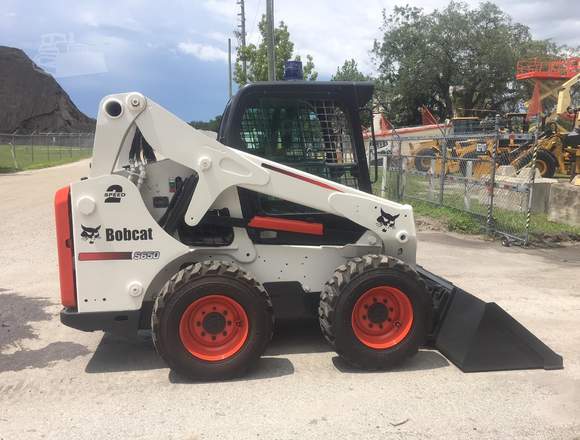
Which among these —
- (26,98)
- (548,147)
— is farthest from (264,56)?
(26,98)

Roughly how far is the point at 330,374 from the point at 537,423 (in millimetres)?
1480

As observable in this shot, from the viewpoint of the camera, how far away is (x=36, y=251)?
8.74 m

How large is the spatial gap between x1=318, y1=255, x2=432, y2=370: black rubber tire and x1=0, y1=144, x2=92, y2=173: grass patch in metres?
25.8

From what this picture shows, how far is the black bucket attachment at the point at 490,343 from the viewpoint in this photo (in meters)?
4.14

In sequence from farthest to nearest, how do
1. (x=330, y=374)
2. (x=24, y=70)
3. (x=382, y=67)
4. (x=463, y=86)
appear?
(x=24, y=70), (x=382, y=67), (x=463, y=86), (x=330, y=374)

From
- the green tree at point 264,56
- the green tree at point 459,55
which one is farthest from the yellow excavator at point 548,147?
the green tree at point 459,55

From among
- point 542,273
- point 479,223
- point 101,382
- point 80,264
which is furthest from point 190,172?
point 479,223

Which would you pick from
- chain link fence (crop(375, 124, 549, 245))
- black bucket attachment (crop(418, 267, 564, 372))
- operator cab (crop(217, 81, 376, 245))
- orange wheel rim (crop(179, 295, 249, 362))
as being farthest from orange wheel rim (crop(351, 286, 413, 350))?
chain link fence (crop(375, 124, 549, 245))

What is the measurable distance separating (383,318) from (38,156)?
42.3 meters

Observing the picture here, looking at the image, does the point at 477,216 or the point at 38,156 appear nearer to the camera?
the point at 477,216

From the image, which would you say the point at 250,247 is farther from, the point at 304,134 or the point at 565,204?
the point at 565,204

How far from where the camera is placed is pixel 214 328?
13.2 feet

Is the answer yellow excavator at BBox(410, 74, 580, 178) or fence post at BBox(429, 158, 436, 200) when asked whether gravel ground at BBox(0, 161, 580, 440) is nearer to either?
fence post at BBox(429, 158, 436, 200)

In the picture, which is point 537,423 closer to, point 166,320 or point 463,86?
point 166,320
